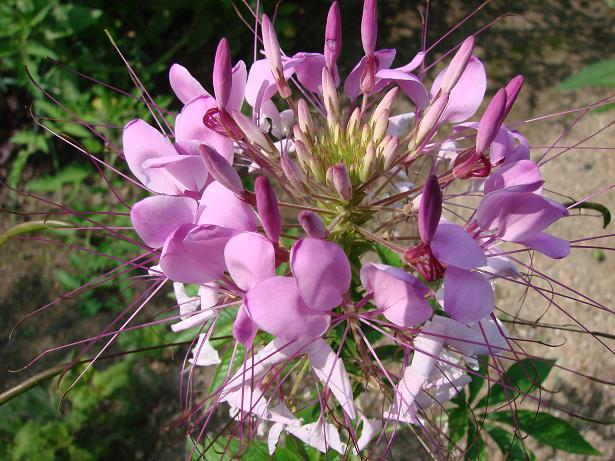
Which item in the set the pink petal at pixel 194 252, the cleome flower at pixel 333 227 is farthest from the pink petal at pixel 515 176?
the pink petal at pixel 194 252

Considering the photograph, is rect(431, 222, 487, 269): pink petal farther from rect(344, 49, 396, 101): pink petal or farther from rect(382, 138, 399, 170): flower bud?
rect(344, 49, 396, 101): pink petal

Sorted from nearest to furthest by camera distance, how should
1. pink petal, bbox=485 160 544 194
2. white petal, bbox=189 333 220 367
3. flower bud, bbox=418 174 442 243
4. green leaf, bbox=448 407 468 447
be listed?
flower bud, bbox=418 174 442 243
pink petal, bbox=485 160 544 194
white petal, bbox=189 333 220 367
green leaf, bbox=448 407 468 447

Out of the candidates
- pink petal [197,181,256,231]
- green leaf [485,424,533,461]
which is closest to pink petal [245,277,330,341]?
pink petal [197,181,256,231]

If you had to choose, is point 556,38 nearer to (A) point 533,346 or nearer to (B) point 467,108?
(A) point 533,346

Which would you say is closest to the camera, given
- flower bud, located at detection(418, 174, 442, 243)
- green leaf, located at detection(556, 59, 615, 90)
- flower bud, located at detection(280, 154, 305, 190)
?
flower bud, located at detection(418, 174, 442, 243)

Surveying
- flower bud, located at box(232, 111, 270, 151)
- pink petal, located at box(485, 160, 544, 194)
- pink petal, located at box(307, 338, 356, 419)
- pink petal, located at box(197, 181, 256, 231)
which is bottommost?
pink petal, located at box(307, 338, 356, 419)

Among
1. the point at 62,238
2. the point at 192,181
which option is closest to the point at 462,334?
the point at 192,181

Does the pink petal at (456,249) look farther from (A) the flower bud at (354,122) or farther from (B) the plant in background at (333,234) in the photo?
(A) the flower bud at (354,122)

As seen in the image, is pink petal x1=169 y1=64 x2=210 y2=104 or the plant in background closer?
the plant in background
